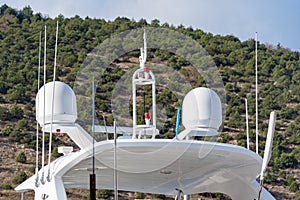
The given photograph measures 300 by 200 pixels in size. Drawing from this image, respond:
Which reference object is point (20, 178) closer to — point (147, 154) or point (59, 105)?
point (59, 105)

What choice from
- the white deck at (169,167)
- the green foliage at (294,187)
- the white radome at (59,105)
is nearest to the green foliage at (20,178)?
the green foliage at (294,187)

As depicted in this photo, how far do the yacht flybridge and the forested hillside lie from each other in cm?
2594

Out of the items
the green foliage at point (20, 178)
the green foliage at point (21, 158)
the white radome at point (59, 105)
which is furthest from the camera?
the green foliage at point (21, 158)

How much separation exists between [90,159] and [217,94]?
3630mm

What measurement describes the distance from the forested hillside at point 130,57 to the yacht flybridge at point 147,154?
2594 centimetres

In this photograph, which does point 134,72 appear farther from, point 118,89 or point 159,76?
point 159,76

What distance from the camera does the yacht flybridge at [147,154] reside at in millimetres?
16422

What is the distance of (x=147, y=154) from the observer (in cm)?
1664

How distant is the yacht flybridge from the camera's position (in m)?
16.4

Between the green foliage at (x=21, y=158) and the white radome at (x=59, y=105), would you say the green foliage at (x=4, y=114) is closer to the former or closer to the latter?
the green foliage at (x=21, y=158)

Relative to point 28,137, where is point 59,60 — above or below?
above

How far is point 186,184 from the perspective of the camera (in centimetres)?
2075

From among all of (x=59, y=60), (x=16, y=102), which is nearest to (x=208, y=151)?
(x=16, y=102)

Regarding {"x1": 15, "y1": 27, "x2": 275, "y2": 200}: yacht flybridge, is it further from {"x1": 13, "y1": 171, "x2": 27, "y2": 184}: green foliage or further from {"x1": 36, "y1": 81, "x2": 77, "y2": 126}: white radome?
{"x1": 13, "y1": 171, "x2": 27, "y2": 184}: green foliage
